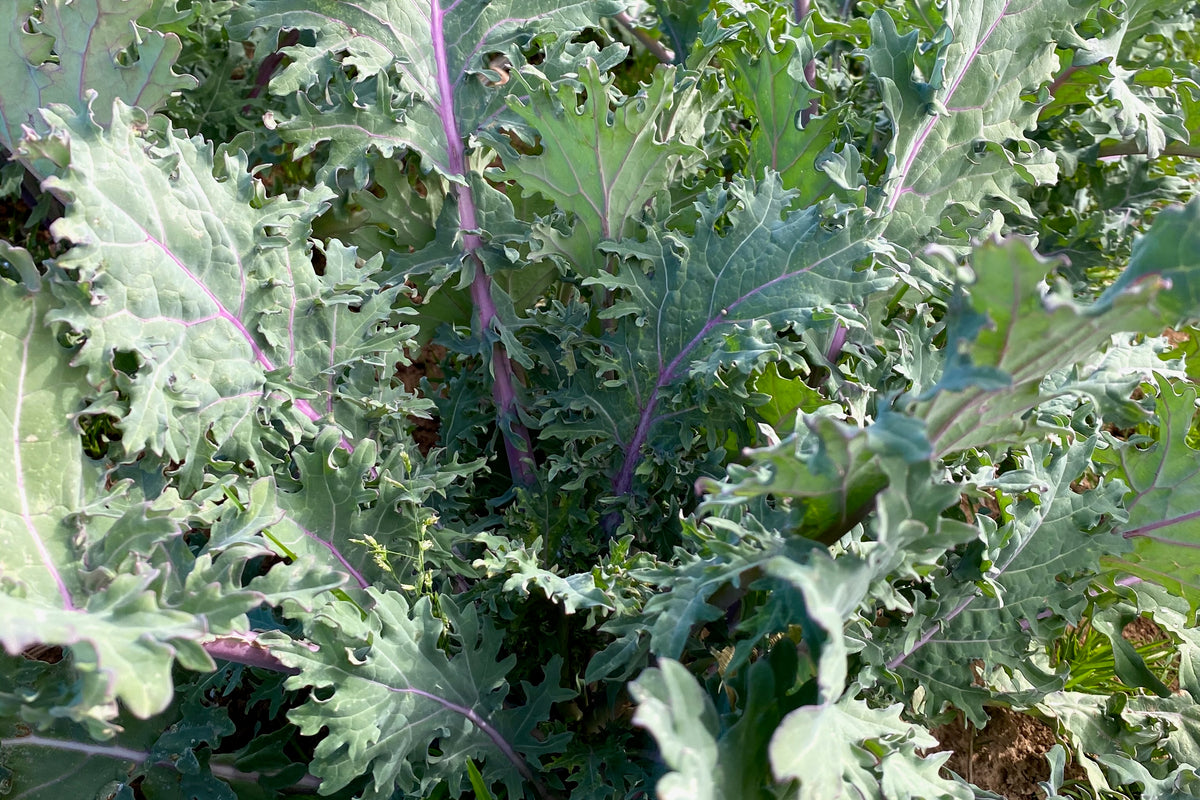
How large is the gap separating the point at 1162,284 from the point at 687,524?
588 millimetres

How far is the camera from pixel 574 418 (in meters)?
1.76

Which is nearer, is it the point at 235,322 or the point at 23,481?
the point at 23,481

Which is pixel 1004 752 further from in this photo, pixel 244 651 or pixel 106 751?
pixel 106 751

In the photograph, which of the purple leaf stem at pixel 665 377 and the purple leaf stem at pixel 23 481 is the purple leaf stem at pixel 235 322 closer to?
the purple leaf stem at pixel 23 481

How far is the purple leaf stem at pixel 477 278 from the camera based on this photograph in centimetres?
172

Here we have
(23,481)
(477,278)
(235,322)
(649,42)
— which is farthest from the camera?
(649,42)

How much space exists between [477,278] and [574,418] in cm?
31

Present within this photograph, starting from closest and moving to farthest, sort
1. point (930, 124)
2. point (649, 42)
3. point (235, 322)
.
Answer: point (235, 322)
point (930, 124)
point (649, 42)

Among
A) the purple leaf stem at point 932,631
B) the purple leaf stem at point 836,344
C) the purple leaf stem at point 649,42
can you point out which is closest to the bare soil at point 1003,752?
the purple leaf stem at point 932,631

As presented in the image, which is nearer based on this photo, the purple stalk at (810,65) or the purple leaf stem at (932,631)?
the purple leaf stem at (932,631)

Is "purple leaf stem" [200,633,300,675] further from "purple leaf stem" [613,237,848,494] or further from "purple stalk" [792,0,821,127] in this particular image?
"purple stalk" [792,0,821,127]

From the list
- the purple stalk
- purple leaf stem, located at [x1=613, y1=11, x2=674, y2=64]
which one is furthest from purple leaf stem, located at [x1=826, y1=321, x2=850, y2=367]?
purple leaf stem, located at [x1=613, y1=11, x2=674, y2=64]

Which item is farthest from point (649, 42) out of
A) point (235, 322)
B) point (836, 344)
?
→ point (235, 322)

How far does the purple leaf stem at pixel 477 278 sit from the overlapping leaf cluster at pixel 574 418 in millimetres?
10
